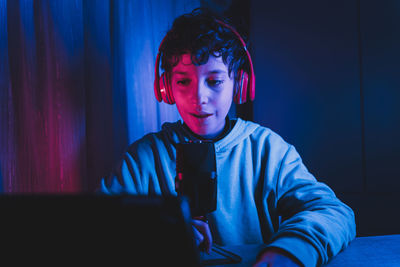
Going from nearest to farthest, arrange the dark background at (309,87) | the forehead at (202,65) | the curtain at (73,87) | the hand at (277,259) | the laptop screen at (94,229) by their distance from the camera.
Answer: the laptop screen at (94,229), the hand at (277,259), the forehead at (202,65), the curtain at (73,87), the dark background at (309,87)

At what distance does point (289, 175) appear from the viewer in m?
1.11

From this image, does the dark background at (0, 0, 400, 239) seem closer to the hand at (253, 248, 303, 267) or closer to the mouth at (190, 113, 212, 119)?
the mouth at (190, 113, 212, 119)

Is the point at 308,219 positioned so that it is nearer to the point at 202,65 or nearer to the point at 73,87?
the point at 202,65

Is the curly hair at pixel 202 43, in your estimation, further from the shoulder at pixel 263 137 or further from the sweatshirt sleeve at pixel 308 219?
the sweatshirt sleeve at pixel 308 219

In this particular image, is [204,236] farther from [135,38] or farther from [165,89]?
[135,38]

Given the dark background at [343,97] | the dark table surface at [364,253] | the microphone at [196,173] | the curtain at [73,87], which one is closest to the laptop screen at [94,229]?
the microphone at [196,173]

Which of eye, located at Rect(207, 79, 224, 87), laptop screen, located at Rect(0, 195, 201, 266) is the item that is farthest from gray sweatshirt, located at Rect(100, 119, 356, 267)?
laptop screen, located at Rect(0, 195, 201, 266)

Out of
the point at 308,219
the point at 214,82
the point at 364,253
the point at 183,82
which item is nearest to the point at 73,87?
the point at 183,82

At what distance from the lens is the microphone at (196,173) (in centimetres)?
66

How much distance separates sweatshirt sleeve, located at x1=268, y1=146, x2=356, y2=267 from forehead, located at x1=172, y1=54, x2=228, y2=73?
48 centimetres

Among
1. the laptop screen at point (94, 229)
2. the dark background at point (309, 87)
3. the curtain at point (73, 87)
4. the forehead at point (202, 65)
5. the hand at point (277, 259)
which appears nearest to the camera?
the laptop screen at point (94, 229)

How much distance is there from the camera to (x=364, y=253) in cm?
76

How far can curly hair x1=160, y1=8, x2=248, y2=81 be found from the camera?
3.59 ft

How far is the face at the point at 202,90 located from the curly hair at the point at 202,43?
27mm
